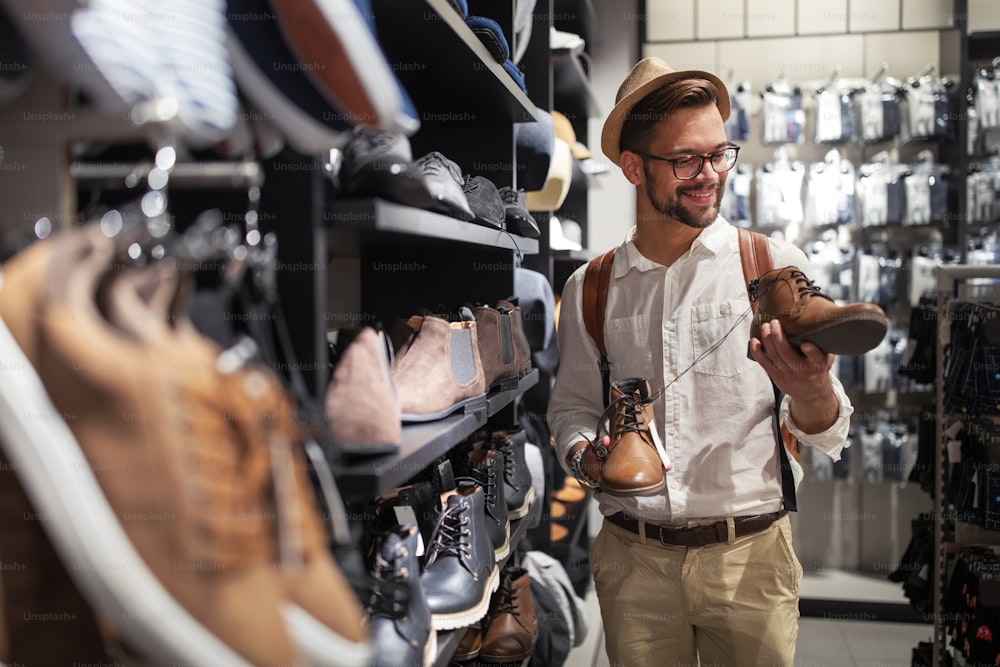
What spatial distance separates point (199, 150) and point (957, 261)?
4246mm

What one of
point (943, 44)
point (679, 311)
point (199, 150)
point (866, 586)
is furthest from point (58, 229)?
point (943, 44)

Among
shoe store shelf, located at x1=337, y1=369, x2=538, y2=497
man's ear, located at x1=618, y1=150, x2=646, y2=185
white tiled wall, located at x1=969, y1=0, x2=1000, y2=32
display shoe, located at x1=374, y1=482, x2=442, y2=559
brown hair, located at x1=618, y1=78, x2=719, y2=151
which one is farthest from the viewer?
white tiled wall, located at x1=969, y1=0, x2=1000, y2=32

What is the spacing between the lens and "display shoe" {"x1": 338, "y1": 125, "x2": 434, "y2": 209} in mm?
976

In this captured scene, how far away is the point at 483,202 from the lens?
161 cm

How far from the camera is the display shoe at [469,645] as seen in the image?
71.5 inches

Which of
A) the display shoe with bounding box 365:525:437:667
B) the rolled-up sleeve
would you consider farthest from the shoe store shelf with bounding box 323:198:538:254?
the rolled-up sleeve

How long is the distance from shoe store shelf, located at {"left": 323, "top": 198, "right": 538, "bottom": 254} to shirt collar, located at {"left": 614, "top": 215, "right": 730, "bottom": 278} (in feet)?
1.94

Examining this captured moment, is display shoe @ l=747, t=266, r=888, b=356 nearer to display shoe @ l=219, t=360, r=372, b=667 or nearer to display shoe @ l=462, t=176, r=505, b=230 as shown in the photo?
display shoe @ l=462, t=176, r=505, b=230

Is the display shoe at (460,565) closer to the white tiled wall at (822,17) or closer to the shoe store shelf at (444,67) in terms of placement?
the shoe store shelf at (444,67)

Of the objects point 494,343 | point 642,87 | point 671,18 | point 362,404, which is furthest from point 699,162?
point 671,18

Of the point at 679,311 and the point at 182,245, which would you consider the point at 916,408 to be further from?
the point at 182,245

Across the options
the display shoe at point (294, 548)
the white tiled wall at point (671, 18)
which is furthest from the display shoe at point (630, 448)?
the white tiled wall at point (671, 18)

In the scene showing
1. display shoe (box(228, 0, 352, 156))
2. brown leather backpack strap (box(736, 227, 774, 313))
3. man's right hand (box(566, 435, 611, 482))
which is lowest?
man's right hand (box(566, 435, 611, 482))

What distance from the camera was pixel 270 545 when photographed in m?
0.63
